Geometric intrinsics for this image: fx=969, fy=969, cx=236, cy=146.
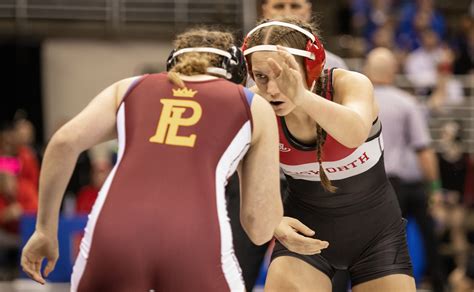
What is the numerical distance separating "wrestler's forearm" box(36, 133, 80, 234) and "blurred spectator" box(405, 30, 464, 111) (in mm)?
11391

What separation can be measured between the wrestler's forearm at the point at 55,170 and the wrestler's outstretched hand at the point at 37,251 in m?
0.14

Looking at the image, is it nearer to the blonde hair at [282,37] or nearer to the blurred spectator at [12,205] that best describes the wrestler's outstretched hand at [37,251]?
the blonde hair at [282,37]

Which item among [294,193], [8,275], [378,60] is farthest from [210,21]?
[294,193]

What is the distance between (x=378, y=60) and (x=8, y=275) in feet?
15.6

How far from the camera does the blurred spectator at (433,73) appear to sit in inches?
564

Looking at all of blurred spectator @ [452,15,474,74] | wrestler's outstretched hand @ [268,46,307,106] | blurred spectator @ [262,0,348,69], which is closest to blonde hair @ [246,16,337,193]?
wrestler's outstretched hand @ [268,46,307,106]

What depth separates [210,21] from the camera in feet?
50.8

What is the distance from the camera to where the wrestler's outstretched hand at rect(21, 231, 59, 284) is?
11.7ft

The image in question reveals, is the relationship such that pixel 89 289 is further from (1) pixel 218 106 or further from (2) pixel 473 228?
(2) pixel 473 228

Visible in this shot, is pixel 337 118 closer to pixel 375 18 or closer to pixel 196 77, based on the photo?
pixel 196 77

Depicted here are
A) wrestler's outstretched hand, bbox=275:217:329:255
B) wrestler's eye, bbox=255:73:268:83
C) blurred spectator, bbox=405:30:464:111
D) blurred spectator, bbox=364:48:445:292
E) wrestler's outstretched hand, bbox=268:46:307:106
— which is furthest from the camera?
blurred spectator, bbox=405:30:464:111

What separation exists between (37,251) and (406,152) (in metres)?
5.46

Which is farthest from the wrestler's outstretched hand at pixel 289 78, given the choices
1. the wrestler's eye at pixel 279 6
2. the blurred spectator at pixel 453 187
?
the blurred spectator at pixel 453 187

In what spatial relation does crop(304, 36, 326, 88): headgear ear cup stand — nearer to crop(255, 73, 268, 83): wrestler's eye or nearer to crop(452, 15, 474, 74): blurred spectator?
crop(255, 73, 268, 83): wrestler's eye
